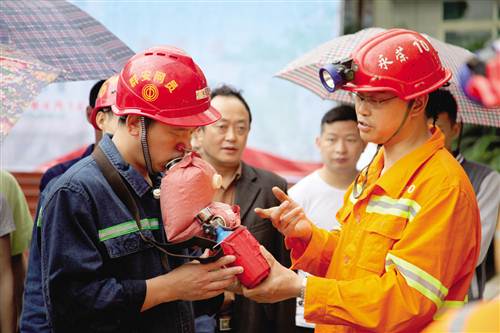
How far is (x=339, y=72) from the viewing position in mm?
3191

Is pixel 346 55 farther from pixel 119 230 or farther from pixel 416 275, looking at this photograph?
pixel 119 230

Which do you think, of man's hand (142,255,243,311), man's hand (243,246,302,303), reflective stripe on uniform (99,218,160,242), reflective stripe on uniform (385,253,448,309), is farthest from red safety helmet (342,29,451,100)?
reflective stripe on uniform (99,218,160,242)

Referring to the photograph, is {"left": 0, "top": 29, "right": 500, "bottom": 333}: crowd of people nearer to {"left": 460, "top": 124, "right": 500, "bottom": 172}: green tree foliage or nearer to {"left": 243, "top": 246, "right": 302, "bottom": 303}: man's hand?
{"left": 243, "top": 246, "right": 302, "bottom": 303}: man's hand

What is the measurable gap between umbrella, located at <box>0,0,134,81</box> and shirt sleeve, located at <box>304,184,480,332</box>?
1817 millimetres

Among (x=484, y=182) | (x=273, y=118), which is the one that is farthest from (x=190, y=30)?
(x=484, y=182)

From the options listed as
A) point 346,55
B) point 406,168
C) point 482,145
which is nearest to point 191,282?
point 406,168

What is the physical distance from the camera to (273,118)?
676cm

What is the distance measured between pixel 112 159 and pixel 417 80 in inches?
50.5

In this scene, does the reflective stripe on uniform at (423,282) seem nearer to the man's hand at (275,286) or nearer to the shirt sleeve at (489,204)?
the man's hand at (275,286)

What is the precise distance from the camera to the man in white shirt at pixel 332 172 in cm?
491

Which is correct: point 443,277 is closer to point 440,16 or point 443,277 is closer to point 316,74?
point 316,74

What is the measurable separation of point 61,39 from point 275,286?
77.4 inches

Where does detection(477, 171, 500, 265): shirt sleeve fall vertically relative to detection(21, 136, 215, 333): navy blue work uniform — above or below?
below

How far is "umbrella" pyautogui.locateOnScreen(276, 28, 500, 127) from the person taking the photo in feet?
15.7
